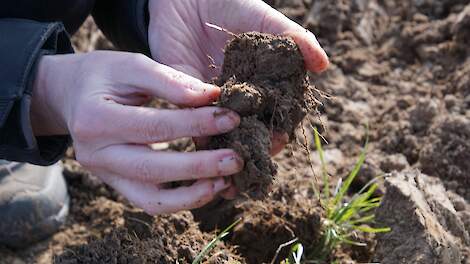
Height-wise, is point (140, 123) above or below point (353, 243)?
above

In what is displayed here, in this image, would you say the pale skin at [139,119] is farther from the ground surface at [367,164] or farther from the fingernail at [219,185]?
the ground surface at [367,164]

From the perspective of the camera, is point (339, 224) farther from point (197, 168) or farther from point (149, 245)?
point (197, 168)

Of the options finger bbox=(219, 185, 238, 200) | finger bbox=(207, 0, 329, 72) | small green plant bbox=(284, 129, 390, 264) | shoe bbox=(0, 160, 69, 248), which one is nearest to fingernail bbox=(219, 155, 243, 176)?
finger bbox=(219, 185, 238, 200)

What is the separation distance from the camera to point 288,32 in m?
1.59

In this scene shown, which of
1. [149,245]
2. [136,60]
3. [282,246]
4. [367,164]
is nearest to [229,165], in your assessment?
[136,60]

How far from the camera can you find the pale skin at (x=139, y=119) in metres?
1.36

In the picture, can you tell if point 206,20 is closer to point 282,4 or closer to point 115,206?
point 115,206

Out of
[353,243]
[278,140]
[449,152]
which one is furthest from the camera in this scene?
[449,152]

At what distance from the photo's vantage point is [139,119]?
1.36 metres

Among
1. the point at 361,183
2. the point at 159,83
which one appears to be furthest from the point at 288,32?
the point at 361,183

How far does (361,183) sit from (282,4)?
1103mm

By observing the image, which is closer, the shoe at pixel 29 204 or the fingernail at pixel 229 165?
the fingernail at pixel 229 165

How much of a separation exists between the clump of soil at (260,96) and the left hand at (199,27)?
110 mm

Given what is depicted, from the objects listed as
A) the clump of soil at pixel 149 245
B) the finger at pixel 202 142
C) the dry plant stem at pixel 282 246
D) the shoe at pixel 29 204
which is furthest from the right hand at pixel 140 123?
the shoe at pixel 29 204
